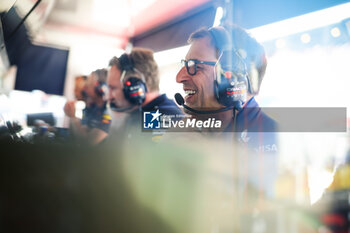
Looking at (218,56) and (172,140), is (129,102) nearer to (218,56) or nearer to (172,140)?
(172,140)

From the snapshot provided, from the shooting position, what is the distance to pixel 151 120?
122 cm

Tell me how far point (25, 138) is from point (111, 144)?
377 millimetres

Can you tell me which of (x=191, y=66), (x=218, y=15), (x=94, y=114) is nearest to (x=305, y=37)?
(x=218, y=15)

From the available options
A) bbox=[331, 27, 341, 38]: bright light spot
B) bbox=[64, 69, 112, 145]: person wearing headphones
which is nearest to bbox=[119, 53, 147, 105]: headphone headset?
bbox=[64, 69, 112, 145]: person wearing headphones

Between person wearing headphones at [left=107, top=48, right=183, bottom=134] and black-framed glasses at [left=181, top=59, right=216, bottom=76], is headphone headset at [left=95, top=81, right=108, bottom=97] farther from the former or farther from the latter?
black-framed glasses at [left=181, top=59, right=216, bottom=76]

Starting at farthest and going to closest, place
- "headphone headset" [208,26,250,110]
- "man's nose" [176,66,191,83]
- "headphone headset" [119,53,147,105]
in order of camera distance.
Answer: "headphone headset" [119,53,147,105]
"man's nose" [176,66,191,83]
"headphone headset" [208,26,250,110]

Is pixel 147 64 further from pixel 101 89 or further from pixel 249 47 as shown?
pixel 249 47

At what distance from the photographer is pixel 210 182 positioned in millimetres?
1195

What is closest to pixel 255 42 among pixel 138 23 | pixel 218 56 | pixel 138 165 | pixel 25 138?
pixel 218 56

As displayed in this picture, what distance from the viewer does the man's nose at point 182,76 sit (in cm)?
114

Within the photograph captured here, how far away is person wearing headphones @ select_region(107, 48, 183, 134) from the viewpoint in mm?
1227

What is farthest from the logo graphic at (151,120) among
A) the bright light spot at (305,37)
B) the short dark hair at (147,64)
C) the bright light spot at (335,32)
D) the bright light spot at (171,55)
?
the bright light spot at (335,32)

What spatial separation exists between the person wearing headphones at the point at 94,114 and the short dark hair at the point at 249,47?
55 centimetres

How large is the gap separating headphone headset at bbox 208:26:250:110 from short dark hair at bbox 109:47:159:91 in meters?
0.31
